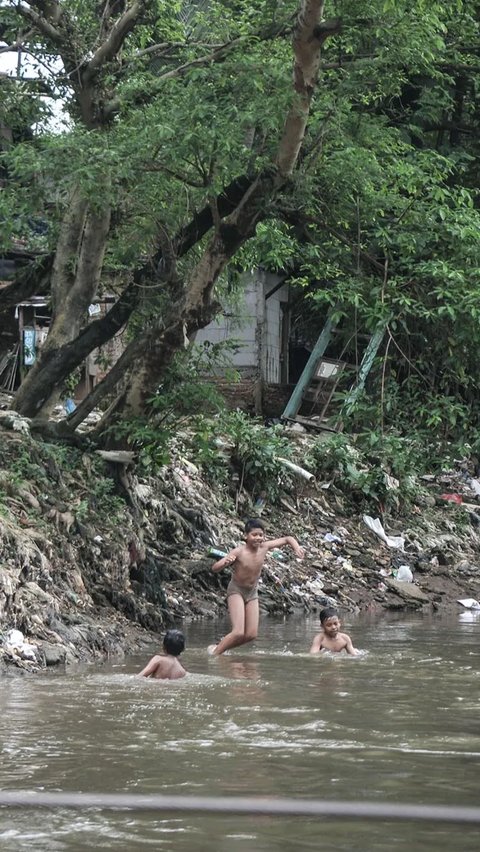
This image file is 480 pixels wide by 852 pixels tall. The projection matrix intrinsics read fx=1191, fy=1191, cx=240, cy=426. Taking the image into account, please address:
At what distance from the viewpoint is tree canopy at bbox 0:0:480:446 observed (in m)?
10.0

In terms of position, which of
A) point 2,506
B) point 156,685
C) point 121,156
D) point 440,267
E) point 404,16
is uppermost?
point 404,16

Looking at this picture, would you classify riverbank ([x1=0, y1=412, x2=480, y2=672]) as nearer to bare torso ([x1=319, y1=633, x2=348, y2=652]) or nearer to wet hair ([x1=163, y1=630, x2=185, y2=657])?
wet hair ([x1=163, y1=630, x2=185, y2=657])

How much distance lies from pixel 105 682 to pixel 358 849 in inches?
170

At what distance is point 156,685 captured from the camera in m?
8.16

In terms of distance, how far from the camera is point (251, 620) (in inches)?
422

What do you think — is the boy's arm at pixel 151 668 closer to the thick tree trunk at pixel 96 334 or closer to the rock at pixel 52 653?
the rock at pixel 52 653

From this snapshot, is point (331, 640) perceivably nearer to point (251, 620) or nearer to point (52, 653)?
point (251, 620)

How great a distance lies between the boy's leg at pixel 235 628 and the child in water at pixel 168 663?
1.63 m

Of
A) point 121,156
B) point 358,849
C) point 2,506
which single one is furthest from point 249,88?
point 358,849

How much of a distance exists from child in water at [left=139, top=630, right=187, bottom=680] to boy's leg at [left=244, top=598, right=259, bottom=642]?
6.46 feet

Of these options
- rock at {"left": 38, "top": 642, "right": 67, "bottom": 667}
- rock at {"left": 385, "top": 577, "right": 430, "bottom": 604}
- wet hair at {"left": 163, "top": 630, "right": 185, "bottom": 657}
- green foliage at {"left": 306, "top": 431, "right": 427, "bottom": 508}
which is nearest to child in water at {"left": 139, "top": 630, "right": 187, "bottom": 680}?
wet hair at {"left": 163, "top": 630, "right": 185, "bottom": 657}

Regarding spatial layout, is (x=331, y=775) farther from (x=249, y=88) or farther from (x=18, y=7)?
(x=18, y=7)

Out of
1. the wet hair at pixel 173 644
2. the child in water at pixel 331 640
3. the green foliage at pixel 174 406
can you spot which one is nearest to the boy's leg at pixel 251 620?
the child in water at pixel 331 640

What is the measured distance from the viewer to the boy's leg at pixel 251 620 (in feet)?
34.8
